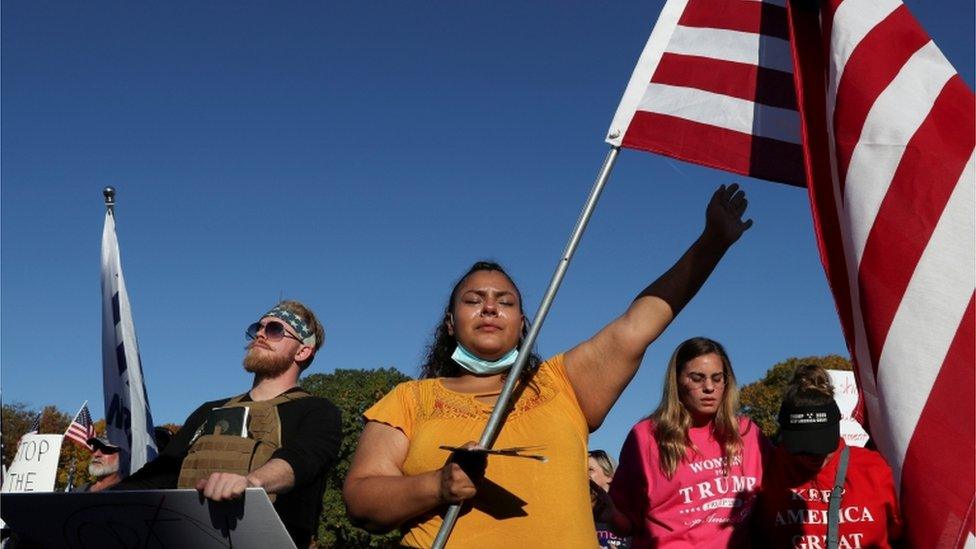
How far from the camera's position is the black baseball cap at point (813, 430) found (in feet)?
14.8

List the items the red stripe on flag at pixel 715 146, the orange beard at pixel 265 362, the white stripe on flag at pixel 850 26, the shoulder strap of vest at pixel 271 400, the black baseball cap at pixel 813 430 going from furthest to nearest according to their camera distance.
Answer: the orange beard at pixel 265 362 → the shoulder strap of vest at pixel 271 400 → the black baseball cap at pixel 813 430 → the red stripe on flag at pixel 715 146 → the white stripe on flag at pixel 850 26

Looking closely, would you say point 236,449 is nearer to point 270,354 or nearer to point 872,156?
point 270,354

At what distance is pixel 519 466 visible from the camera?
3246 millimetres

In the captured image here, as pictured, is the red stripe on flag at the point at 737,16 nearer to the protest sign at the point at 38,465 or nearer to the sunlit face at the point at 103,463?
the sunlit face at the point at 103,463

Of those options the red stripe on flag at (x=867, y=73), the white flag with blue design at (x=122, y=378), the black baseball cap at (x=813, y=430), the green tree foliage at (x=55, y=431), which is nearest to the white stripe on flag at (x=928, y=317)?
the red stripe on flag at (x=867, y=73)

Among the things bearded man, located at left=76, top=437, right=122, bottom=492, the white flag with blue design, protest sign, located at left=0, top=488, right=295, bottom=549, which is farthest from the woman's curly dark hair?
bearded man, located at left=76, top=437, right=122, bottom=492

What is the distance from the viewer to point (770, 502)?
4.80 m

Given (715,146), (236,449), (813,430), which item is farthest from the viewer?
(813,430)

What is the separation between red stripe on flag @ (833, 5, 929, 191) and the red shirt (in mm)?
1923

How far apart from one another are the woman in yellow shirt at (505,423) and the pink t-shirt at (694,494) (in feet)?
5.28

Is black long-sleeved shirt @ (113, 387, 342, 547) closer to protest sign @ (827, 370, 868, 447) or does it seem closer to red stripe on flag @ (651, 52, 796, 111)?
red stripe on flag @ (651, 52, 796, 111)

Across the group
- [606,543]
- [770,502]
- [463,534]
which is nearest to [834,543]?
[770,502]

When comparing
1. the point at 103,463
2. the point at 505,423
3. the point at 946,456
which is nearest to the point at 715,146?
the point at 505,423

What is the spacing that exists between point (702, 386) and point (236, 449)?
2.41 m
